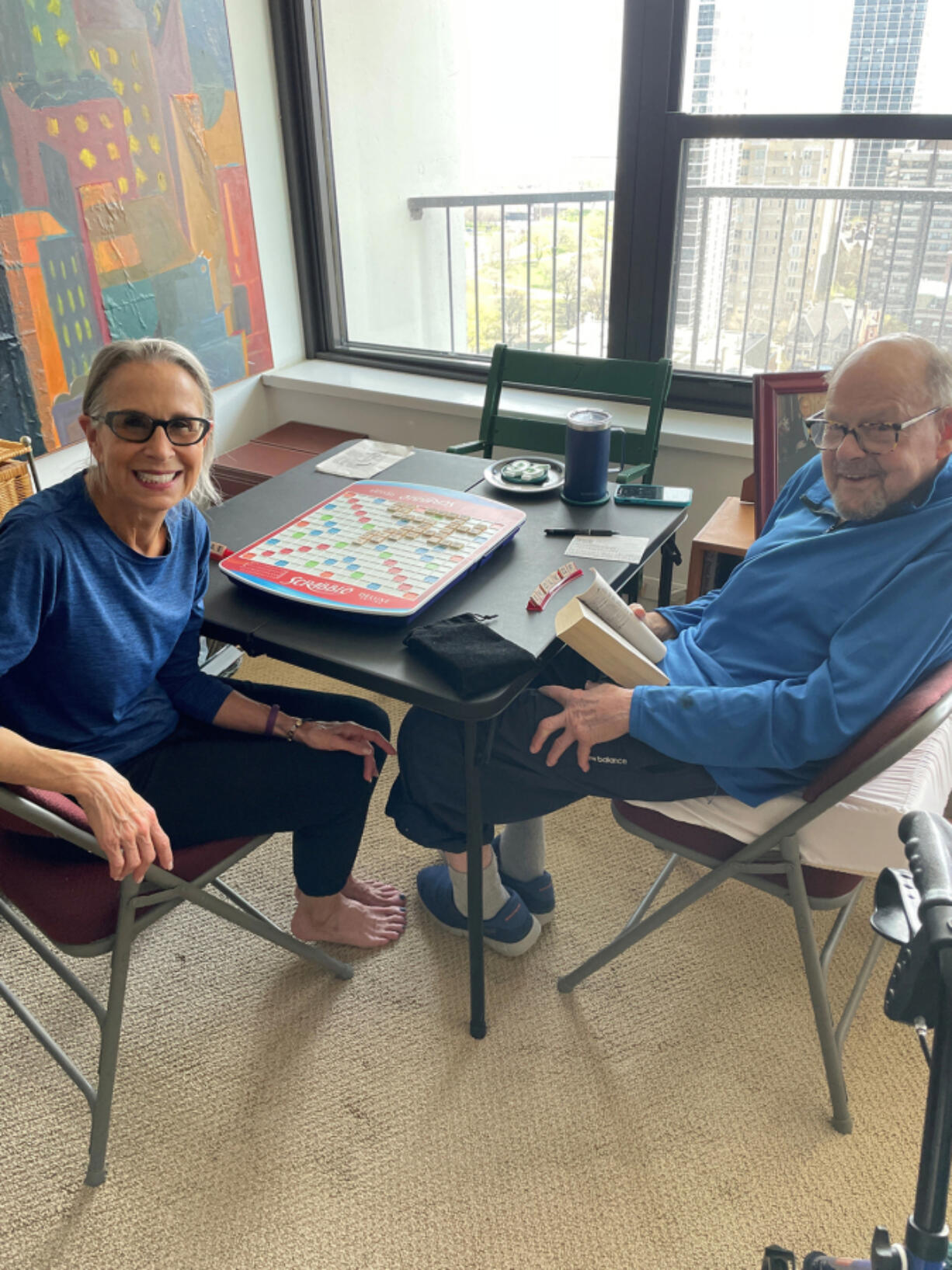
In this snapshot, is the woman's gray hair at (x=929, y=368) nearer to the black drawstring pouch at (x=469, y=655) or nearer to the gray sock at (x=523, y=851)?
the black drawstring pouch at (x=469, y=655)

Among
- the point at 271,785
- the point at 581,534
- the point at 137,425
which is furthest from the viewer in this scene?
the point at 581,534

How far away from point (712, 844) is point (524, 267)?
9.31ft

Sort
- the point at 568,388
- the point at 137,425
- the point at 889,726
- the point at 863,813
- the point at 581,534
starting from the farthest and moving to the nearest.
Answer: the point at 568,388 < the point at 581,534 < the point at 137,425 < the point at 863,813 < the point at 889,726

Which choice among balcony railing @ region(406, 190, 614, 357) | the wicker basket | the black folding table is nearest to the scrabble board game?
the black folding table

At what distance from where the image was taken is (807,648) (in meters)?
1.47

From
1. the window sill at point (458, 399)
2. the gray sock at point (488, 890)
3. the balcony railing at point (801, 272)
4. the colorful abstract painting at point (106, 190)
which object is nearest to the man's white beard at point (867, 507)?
the gray sock at point (488, 890)

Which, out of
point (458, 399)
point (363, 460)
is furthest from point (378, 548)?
point (458, 399)

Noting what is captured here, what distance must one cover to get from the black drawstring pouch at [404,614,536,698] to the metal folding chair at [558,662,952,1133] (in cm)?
35

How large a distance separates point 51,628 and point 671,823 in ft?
3.28

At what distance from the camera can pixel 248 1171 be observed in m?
1.50

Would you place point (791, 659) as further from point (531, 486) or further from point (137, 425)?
point (137, 425)

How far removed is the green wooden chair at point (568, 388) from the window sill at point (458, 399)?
0.30 metres

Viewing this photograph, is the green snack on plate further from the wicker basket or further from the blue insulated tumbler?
the wicker basket

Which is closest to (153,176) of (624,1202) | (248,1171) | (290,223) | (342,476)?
(290,223)
